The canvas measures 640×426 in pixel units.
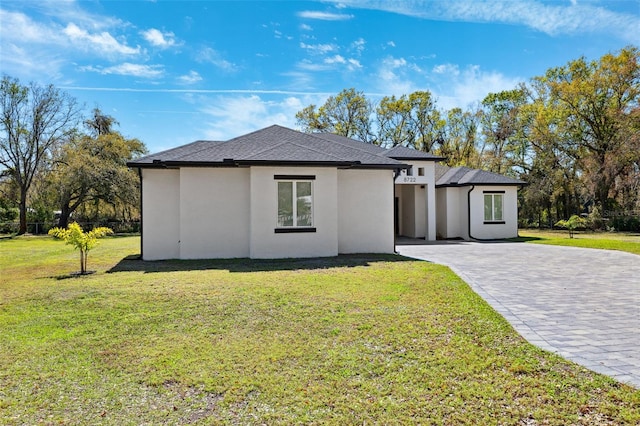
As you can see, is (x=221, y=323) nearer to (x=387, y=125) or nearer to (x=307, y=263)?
(x=307, y=263)

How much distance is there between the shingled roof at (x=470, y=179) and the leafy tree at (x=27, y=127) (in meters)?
30.9

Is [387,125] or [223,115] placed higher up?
[387,125]

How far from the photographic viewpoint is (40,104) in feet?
107

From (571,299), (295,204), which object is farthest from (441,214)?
(571,299)

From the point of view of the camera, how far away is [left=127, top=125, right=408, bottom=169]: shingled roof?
12.8 meters

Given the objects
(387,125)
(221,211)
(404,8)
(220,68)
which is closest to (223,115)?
(220,68)

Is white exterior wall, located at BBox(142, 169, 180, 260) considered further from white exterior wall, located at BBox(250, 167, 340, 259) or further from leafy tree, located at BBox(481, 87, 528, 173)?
leafy tree, located at BBox(481, 87, 528, 173)

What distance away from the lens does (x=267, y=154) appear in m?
13.0

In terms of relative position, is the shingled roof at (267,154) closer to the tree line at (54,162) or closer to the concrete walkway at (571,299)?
the concrete walkway at (571,299)

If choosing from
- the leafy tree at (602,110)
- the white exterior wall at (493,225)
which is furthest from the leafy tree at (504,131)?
the white exterior wall at (493,225)

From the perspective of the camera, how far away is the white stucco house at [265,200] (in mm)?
12883

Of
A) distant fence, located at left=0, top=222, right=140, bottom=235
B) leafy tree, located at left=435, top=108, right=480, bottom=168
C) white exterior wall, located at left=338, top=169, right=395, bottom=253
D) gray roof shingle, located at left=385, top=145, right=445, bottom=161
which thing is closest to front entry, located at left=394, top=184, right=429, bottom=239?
gray roof shingle, located at left=385, top=145, right=445, bottom=161

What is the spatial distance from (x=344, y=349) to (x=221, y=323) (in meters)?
2.04

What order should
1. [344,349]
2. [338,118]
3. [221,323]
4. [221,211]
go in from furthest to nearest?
[338,118] → [221,211] → [221,323] → [344,349]
